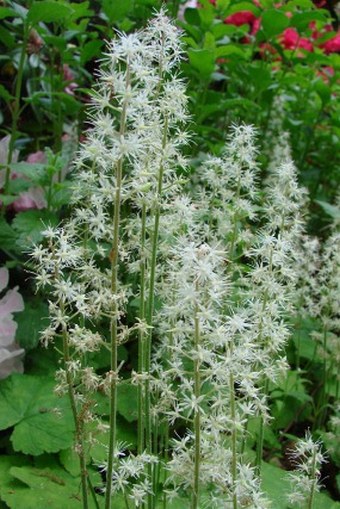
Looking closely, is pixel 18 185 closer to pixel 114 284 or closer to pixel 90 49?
pixel 90 49

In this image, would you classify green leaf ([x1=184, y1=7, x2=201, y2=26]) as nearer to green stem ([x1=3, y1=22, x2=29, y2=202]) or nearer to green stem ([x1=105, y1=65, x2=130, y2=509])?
green stem ([x1=3, y1=22, x2=29, y2=202])

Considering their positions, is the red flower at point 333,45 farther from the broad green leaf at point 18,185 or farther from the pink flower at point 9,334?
the pink flower at point 9,334

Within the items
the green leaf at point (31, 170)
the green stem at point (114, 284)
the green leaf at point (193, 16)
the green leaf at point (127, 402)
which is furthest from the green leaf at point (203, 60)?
the green stem at point (114, 284)

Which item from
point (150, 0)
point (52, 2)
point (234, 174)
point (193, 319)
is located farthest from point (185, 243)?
point (150, 0)

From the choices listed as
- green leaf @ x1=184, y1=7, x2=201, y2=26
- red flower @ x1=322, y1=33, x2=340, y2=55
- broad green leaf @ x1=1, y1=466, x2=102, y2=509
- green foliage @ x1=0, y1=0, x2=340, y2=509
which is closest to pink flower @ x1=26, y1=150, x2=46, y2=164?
green foliage @ x1=0, y1=0, x2=340, y2=509

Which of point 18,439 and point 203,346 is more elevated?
point 203,346

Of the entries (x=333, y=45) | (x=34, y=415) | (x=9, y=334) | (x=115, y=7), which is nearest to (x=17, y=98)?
(x=115, y=7)

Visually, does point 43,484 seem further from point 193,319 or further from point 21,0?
point 21,0
